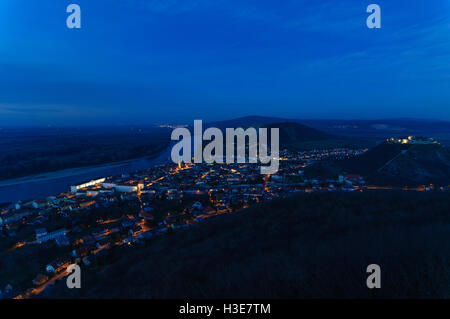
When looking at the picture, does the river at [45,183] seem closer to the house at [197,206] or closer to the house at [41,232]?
the house at [41,232]

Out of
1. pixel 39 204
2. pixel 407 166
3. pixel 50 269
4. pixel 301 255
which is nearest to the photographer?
pixel 301 255

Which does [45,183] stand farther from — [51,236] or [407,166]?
[407,166]

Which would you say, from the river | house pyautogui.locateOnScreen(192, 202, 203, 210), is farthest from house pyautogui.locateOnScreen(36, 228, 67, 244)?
the river

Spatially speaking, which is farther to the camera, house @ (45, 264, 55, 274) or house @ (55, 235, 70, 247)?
Result: house @ (55, 235, 70, 247)

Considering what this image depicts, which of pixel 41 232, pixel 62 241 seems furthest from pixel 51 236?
pixel 62 241

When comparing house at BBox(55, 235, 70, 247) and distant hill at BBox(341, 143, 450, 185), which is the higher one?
distant hill at BBox(341, 143, 450, 185)

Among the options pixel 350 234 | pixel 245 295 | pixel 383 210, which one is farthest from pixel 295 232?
pixel 245 295

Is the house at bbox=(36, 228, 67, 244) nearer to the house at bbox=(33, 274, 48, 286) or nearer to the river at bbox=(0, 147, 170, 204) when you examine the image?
the house at bbox=(33, 274, 48, 286)

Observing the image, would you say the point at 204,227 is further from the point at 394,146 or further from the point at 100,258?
the point at 394,146

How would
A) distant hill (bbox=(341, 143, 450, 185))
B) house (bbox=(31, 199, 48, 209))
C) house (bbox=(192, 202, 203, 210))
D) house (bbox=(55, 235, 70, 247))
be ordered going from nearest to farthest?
house (bbox=(55, 235, 70, 247)), house (bbox=(192, 202, 203, 210)), house (bbox=(31, 199, 48, 209)), distant hill (bbox=(341, 143, 450, 185))
